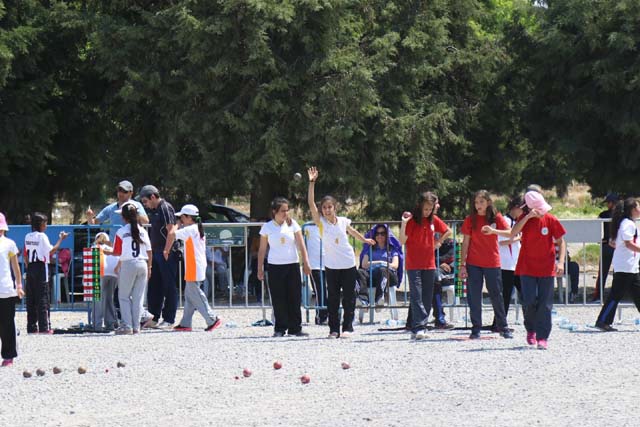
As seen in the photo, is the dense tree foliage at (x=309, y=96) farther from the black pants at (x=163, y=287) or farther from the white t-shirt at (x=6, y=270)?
the white t-shirt at (x=6, y=270)

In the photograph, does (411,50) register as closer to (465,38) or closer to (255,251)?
(465,38)

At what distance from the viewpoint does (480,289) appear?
14375 millimetres

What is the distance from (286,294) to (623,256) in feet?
13.8

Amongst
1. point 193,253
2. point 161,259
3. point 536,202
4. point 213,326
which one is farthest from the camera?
point 161,259

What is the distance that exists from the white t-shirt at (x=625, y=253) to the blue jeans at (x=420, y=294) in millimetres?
2419

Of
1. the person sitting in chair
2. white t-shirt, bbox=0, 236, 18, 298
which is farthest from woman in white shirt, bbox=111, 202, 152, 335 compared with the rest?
the person sitting in chair

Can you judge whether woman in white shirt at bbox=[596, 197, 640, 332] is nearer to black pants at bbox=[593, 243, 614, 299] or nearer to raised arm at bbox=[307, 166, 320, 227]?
black pants at bbox=[593, 243, 614, 299]

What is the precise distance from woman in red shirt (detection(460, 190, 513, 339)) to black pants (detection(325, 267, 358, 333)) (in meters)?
1.40

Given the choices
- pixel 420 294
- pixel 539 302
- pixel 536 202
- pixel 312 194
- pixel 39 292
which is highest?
pixel 312 194

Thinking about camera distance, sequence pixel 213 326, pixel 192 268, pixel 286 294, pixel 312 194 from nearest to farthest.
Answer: pixel 312 194 < pixel 286 294 < pixel 192 268 < pixel 213 326

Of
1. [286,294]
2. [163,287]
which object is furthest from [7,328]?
[163,287]

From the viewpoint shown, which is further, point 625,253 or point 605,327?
point 605,327

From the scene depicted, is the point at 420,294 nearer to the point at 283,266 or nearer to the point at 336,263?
the point at 336,263

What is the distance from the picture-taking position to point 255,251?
67.1 ft
